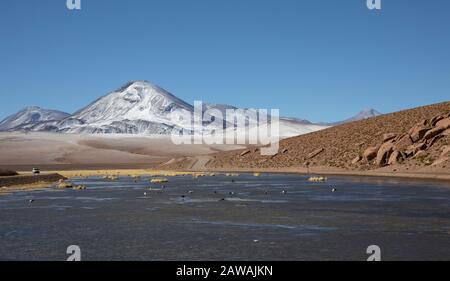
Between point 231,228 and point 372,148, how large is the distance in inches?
2325

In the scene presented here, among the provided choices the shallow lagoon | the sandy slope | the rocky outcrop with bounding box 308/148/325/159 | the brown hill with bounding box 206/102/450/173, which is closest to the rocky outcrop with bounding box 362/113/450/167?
the brown hill with bounding box 206/102/450/173

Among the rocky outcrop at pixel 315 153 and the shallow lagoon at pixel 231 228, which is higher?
the rocky outcrop at pixel 315 153

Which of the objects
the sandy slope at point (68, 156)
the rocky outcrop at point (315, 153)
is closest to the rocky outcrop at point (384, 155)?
the rocky outcrop at point (315, 153)

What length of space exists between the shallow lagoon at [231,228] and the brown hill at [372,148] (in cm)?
3357

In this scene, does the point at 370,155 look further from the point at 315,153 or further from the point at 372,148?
the point at 315,153

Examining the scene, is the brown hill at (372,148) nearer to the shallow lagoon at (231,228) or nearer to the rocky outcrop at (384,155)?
the rocky outcrop at (384,155)

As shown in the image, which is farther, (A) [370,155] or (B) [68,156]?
(B) [68,156]

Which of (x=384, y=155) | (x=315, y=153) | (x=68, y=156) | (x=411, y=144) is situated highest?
(x=68, y=156)

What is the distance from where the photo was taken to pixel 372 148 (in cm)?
7731

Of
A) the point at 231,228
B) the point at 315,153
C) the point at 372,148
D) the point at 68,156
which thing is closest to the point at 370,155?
the point at 372,148

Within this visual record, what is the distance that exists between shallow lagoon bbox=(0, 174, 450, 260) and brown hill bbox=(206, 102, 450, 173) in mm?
33571

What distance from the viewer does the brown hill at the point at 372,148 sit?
2707 inches

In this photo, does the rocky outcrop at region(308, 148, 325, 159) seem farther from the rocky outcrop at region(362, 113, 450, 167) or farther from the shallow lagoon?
the shallow lagoon

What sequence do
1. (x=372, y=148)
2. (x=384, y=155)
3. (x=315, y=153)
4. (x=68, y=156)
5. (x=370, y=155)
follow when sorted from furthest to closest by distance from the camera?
(x=68, y=156)
(x=315, y=153)
(x=372, y=148)
(x=370, y=155)
(x=384, y=155)
